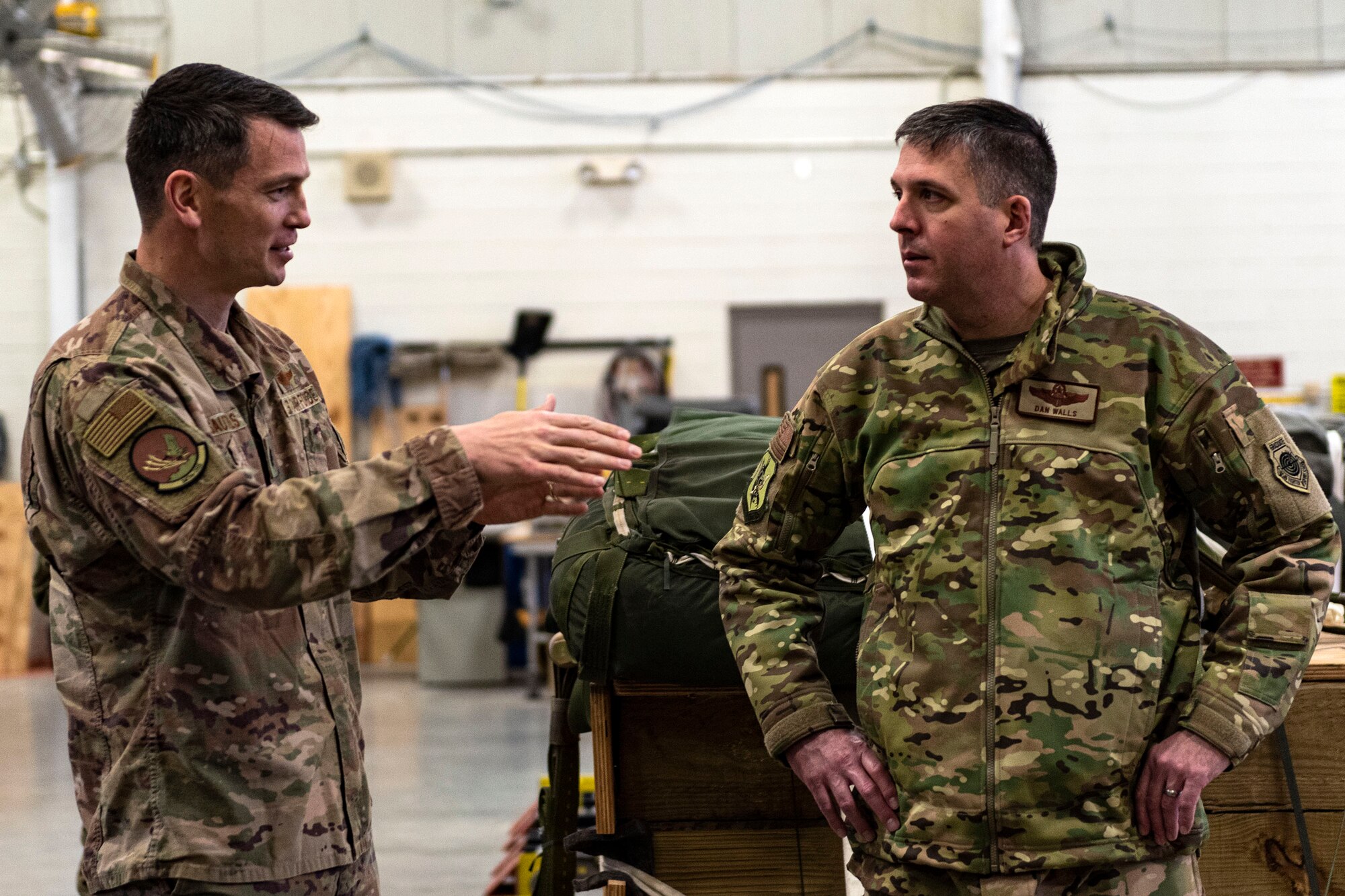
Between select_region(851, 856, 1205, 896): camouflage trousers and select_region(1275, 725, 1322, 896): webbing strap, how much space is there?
0.53 m

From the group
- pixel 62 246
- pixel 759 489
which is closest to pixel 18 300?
pixel 62 246

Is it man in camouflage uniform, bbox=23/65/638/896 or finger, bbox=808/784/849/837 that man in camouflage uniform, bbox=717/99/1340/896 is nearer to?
finger, bbox=808/784/849/837

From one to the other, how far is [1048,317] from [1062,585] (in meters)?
0.35

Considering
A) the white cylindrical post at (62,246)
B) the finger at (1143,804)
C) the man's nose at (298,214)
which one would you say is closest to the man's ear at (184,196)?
the man's nose at (298,214)

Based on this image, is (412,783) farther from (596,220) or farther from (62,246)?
→ (62,246)

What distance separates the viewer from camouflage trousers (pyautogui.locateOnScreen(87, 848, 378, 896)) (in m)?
1.50

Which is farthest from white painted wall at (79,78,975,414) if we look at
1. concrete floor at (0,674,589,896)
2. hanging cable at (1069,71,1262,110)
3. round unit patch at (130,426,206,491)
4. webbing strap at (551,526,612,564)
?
round unit patch at (130,426,206,491)

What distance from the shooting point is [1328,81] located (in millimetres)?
9414

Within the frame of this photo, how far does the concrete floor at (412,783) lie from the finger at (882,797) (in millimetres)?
2576

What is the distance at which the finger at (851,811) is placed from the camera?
1700mm

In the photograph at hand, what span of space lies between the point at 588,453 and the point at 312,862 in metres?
0.60

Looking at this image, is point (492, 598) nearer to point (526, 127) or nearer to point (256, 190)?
point (526, 127)

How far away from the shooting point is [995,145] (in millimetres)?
1750

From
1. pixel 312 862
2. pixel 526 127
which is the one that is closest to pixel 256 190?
pixel 312 862
